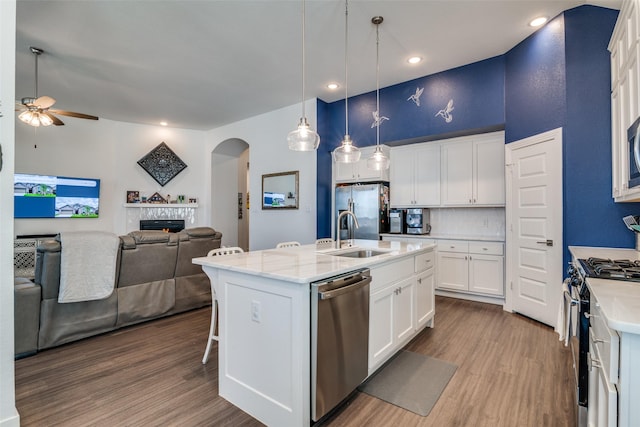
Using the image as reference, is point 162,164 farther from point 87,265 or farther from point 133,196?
point 87,265

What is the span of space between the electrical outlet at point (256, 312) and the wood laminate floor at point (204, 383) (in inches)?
24.4

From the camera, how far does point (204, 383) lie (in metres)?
2.21

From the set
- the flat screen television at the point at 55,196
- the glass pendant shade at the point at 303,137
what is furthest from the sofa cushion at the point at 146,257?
the flat screen television at the point at 55,196

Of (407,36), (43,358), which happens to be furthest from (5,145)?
(407,36)

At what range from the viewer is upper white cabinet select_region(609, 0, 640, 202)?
2070 millimetres

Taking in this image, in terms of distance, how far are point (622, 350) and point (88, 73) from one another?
585 cm

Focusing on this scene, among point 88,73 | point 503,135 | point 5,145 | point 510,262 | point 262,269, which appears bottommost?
point 510,262

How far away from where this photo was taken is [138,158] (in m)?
6.61

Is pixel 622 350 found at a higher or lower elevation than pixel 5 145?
lower

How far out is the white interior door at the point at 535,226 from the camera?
3.14 metres

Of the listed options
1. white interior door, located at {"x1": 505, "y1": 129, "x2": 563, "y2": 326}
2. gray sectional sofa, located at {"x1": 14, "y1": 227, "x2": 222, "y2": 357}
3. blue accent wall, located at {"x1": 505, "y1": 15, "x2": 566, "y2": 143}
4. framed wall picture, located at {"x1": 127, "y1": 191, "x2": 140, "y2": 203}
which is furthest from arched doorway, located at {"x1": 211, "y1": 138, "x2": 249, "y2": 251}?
white interior door, located at {"x1": 505, "y1": 129, "x2": 563, "y2": 326}

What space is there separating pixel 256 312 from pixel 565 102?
11.7 ft

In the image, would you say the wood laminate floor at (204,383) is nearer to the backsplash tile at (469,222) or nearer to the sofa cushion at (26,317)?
the sofa cushion at (26,317)

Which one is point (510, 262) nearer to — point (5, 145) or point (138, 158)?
point (5, 145)
